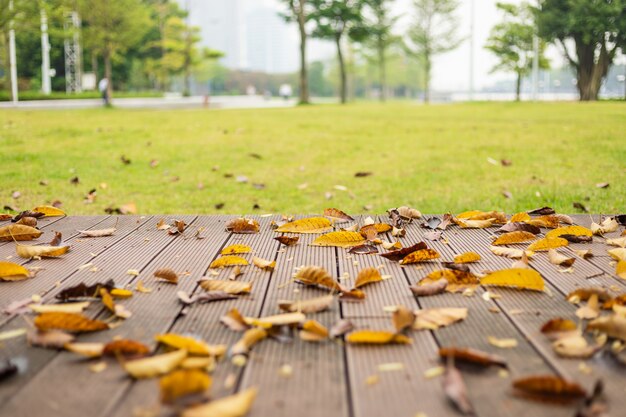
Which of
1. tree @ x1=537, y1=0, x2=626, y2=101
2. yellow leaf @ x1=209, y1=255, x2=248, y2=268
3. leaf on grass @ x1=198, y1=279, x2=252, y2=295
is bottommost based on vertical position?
leaf on grass @ x1=198, y1=279, x2=252, y2=295

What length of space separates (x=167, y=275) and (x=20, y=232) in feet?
3.40

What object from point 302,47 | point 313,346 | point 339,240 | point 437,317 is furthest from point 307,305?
point 302,47

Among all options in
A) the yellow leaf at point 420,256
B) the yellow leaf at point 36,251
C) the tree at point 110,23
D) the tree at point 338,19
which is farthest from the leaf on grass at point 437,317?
the tree at point 338,19

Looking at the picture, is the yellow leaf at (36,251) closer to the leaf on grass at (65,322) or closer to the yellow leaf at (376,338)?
the leaf on grass at (65,322)

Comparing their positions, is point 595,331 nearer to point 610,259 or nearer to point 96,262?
point 610,259

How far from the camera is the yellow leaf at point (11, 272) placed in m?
1.99

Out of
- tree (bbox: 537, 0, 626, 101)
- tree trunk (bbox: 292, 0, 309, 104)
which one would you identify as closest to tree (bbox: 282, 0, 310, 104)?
tree trunk (bbox: 292, 0, 309, 104)

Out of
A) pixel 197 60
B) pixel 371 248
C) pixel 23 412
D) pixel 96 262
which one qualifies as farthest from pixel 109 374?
pixel 197 60

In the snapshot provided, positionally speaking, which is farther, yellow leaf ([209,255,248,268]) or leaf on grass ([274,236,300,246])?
leaf on grass ([274,236,300,246])

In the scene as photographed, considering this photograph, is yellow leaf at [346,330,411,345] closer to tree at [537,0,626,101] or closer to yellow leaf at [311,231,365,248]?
yellow leaf at [311,231,365,248]

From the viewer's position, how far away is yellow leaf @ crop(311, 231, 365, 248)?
2432 millimetres

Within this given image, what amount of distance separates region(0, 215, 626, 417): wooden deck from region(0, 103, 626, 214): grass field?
2247mm

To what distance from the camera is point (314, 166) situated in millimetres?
6348

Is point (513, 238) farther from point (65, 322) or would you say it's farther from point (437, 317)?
point (65, 322)
